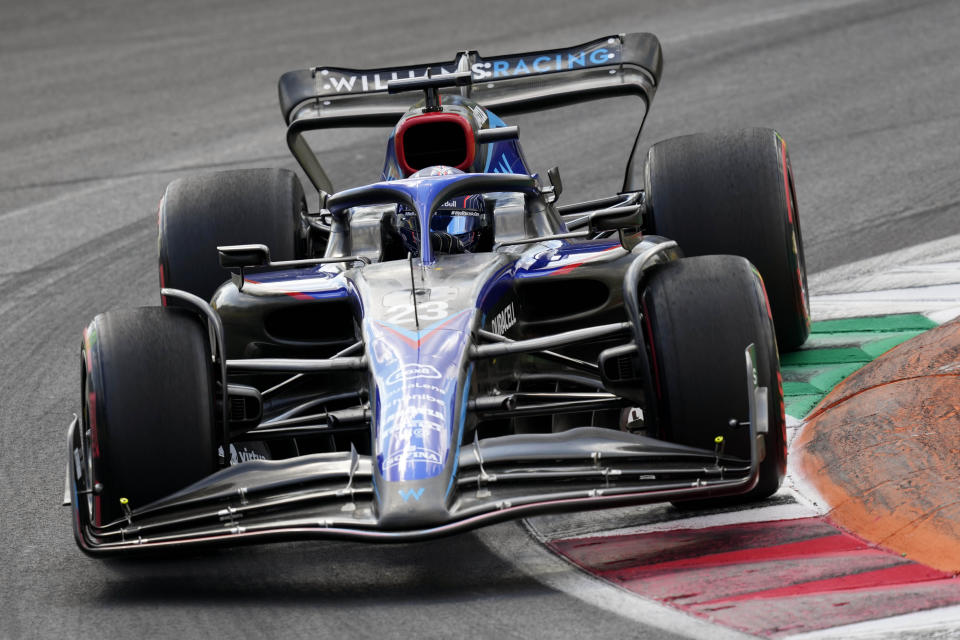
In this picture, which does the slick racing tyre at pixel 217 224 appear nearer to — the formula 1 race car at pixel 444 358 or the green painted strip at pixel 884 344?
the formula 1 race car at pixel 444 358

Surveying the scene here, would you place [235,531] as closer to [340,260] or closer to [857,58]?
[340,260]

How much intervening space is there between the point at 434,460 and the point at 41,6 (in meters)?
17.4

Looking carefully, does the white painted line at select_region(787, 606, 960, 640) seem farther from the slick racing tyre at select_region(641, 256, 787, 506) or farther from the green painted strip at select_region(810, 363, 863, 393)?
the green painted strip at select_region(810, 363, 863, 393)

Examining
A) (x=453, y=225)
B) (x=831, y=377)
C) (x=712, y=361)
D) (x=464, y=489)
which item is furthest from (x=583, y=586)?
(x=831, y=377)

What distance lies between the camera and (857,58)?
14547 mm

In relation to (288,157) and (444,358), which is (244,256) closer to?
(444,358)

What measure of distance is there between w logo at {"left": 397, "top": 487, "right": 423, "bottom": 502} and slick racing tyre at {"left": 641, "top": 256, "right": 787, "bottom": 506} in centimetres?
105

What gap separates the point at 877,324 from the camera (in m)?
8.28

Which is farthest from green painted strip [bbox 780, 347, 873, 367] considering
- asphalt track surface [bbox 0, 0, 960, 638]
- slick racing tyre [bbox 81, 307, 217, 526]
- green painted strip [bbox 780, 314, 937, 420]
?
slick racing tyre [bbox 81, 307, 217, 526]

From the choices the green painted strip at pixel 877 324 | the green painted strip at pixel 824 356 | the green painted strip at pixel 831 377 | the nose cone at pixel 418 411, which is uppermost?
the nose cone at pixel 418 411

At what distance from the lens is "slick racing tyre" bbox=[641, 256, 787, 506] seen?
18.3ft

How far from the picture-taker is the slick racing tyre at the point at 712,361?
18.3 ft

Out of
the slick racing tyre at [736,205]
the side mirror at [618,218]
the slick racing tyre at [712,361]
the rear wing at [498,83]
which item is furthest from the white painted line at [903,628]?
the rear wing at [498,83]

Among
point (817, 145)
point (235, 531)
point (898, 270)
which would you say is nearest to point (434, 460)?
point (235, 531)
